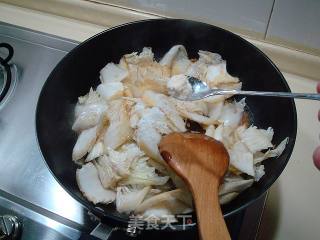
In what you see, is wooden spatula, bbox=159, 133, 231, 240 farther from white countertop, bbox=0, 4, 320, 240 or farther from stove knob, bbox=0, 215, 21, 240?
stove knob, bbox=0, 215, 21, 240

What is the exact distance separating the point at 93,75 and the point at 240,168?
0.43 metres

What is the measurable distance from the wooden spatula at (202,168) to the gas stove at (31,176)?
14cm

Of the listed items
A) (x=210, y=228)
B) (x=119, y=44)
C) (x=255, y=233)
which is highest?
(x=119, y=44)

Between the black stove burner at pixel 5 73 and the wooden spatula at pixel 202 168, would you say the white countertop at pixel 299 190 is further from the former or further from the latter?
the black stove burner at pixel 5 73

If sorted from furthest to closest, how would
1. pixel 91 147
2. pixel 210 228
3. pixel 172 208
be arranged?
pixel 91 147 < pixel 172 208 < pixel 210 228

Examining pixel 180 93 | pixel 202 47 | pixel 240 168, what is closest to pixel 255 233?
pixel 240 168

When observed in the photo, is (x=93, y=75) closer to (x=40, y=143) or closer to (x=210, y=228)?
(x=40, y=143)

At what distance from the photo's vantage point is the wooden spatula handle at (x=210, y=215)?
515 millimetres

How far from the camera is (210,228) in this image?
52 cm

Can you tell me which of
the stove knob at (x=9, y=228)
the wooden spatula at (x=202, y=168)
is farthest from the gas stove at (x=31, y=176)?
the wooden spatula at (x=202, y=168)

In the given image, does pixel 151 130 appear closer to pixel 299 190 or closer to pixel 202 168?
pixel 202 168

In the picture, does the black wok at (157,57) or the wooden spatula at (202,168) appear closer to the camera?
the wooden spatula at (202,168)

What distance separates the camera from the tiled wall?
804 mm

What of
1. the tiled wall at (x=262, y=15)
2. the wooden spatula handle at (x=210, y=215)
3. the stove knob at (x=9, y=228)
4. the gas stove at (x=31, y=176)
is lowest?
the stove knob at (x=9, y=228)
